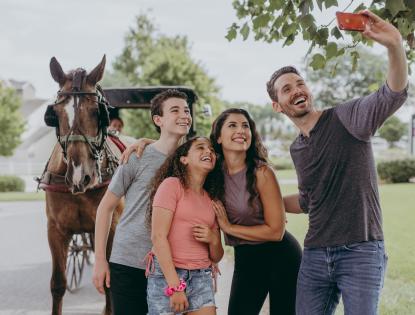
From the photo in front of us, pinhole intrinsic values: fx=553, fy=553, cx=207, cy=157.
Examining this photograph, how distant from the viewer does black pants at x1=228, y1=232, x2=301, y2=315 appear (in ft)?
11.4

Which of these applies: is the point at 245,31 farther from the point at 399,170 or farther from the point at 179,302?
the point at 399,170

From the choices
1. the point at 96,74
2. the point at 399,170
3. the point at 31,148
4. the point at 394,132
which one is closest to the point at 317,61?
the point at 96,74

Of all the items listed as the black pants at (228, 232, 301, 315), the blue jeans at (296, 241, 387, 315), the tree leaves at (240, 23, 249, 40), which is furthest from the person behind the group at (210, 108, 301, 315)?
the tree leaves at (240, 23, 249, 40)

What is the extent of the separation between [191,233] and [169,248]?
0.54ft

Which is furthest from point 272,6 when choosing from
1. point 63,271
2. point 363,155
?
point 63,271

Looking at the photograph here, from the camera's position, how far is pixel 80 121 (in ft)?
15.3

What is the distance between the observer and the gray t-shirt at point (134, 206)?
3379 millimetres

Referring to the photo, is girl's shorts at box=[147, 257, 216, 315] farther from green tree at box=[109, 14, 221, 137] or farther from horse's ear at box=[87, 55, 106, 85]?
green tree at box=[109, 14, 221, 137]

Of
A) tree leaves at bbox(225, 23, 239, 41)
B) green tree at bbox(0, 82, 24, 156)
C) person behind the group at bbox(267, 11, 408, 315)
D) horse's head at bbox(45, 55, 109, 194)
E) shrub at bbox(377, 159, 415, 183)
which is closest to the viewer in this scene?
person behind the group at bbox(267, 11, 408, 315)

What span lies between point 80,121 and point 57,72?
0.56m

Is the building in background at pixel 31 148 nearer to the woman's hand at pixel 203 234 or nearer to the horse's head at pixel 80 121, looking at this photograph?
the horse's head at pixel 80 121

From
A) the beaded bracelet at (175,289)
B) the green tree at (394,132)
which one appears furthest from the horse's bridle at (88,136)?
the green tree at (394,132)

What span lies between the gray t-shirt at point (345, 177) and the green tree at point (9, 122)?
3372 centimetres

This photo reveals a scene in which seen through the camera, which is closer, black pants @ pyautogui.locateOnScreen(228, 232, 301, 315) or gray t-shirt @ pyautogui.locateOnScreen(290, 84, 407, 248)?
gray t-shirt @ pyautogui.locateOnScreen(290, 84, 407, 248)
